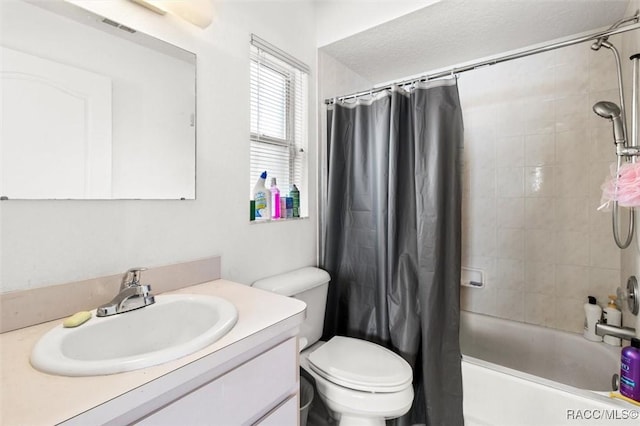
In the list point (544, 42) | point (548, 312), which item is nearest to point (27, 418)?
point (548, 312)

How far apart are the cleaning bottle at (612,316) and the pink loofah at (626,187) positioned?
2.93ft

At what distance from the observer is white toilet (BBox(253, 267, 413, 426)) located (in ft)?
3.80

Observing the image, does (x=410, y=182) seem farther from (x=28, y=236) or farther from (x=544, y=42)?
(x=28, y=236)

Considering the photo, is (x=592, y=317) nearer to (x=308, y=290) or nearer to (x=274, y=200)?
(x=308, y=290)

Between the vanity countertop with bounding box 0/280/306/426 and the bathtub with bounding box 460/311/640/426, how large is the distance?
3.90 ft

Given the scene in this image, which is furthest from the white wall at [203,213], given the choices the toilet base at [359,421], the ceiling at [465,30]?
the toilet base at [359,421]

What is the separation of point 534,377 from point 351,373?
89 centimetres

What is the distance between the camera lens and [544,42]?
5.97ft

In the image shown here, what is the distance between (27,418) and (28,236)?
0.58m

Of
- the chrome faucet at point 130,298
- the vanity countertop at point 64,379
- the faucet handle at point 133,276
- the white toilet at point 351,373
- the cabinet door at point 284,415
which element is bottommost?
the white toilet at point 351,373

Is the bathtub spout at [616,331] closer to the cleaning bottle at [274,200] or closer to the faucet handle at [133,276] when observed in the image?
the cleaning bottle at [274,200]

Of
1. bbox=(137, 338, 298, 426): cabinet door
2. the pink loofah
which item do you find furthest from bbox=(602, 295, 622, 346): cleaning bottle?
bbox=(137, 338, 298, 426): cabinet door

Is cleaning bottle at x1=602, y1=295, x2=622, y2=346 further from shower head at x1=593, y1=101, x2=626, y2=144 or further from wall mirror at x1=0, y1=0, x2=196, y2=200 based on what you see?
wall mirror at x1=0, y1=0, x2=196, y2=200

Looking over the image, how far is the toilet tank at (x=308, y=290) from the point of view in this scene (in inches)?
55.2
